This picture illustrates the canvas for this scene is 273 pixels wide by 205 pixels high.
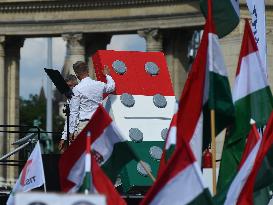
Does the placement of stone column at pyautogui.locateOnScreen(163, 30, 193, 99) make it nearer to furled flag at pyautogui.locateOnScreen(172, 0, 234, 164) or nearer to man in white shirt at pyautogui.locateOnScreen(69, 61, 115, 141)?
man in white shirt at pyautogui.locateOnScreen(69, 61, 115, 141)

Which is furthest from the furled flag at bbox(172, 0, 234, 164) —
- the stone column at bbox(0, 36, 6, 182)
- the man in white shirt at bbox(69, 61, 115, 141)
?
the stone column at bbox(0, 36, 6, 182)

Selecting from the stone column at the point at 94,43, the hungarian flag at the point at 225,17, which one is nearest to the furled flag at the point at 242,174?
the hungarian flag at the point at 225,17

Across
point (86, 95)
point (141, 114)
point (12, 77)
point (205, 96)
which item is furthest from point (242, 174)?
point (12, 77)

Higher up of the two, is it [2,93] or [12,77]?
[12,77]

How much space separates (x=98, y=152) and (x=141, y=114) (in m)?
6.60

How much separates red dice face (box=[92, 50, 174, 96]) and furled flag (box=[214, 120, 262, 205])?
6.85m

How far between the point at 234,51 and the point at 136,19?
19.1ft

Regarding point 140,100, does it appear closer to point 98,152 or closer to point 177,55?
point 98,152

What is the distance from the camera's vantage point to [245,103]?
16922mm

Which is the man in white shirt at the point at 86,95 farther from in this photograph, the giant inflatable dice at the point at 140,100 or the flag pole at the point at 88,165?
the flag pole at the point at 88,165

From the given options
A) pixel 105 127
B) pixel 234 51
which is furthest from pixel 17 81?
pixel 105 127

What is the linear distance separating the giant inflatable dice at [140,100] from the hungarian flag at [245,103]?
5.12 meters

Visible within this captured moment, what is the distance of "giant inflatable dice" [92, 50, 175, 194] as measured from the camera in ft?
73.4

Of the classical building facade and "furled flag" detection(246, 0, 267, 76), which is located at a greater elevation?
the classical building facade
